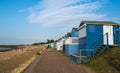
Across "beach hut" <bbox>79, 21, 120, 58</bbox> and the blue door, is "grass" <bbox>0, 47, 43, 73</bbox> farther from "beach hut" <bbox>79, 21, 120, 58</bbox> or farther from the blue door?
the blue door

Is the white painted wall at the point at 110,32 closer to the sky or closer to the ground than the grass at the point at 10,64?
closer to the sky

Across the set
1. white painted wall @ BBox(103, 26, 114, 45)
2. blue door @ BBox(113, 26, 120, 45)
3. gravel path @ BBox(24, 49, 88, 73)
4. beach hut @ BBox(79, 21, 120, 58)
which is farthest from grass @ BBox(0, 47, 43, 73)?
blue door @ BBox(113, 26, 120, 45)

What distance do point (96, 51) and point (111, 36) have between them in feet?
10.8

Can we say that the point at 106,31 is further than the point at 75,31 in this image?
No

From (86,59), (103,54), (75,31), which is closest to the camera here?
(103,54)

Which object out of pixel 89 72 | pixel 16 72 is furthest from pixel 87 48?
pixel 16 72

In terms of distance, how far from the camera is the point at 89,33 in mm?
28688

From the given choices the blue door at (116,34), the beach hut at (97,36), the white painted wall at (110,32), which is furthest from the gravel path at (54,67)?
the blue door at (116,34)

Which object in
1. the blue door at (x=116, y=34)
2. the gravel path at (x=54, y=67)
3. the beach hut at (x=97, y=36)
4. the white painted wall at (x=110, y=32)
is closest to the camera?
the gravel path at (x=54, y=67)

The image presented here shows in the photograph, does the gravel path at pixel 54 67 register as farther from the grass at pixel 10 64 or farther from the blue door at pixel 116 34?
the blue door at pixel 116 34

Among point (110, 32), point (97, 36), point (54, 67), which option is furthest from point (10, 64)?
point (110, 32)

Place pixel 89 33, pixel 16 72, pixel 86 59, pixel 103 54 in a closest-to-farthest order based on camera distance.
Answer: pixel 16 72
pixel 103 54
pixel 86 59
pixel 89 33

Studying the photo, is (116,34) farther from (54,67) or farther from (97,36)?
(54,67)

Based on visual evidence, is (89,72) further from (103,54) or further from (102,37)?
(102,37)
